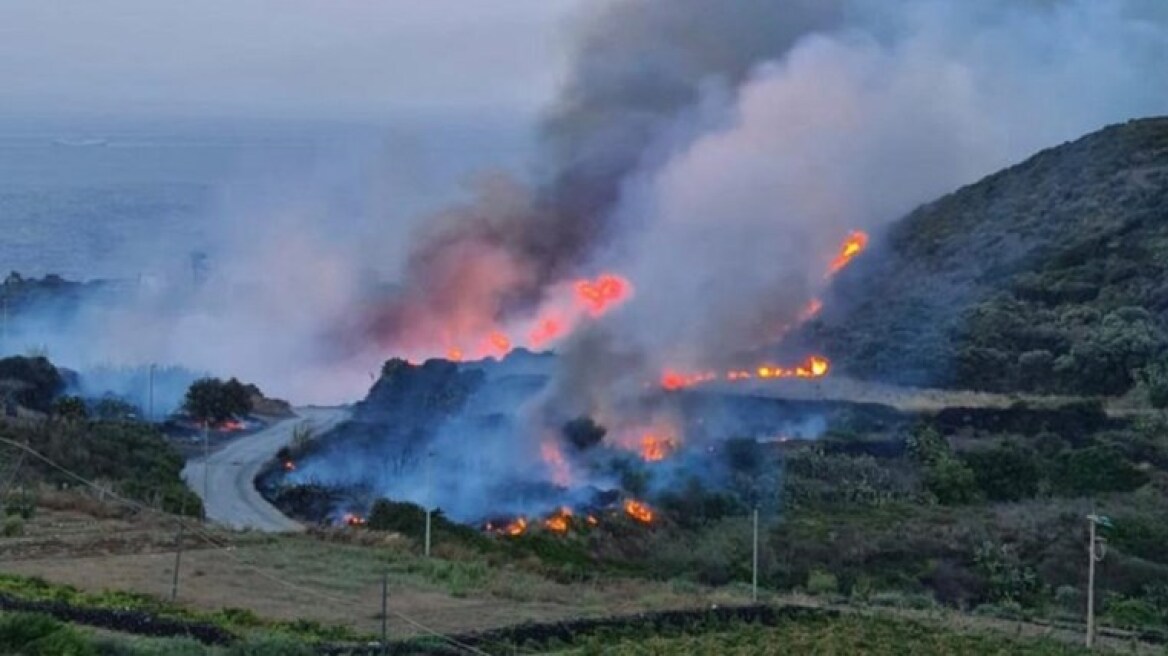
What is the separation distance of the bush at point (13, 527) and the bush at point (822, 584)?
14574 millimetres

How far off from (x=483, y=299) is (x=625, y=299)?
499 cm

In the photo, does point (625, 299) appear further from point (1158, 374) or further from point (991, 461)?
point (1158, 374)

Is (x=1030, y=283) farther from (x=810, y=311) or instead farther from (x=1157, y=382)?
(x=1157, y=382)

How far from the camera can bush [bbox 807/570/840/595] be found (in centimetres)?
2902

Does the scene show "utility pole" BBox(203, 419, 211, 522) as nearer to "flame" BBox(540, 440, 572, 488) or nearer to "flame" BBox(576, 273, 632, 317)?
"flame" BBox(540, 440, 572, 488)

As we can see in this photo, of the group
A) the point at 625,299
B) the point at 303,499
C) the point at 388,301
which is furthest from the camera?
the point at 388,301

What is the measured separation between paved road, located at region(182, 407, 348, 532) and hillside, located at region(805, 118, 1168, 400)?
23.4 metres

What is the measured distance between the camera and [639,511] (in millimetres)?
36031


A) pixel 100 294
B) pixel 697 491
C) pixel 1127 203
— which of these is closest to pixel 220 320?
pixel 100 294

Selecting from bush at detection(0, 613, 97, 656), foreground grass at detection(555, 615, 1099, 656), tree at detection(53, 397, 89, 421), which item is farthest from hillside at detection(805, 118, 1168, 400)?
bush at detection(0, 613, 97, 656)

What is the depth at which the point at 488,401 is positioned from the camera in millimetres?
45062

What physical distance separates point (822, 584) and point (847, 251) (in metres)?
33.8

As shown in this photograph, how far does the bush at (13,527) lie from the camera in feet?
89.0

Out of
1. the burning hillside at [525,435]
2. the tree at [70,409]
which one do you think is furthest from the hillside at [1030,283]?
the tree at [70,409]
